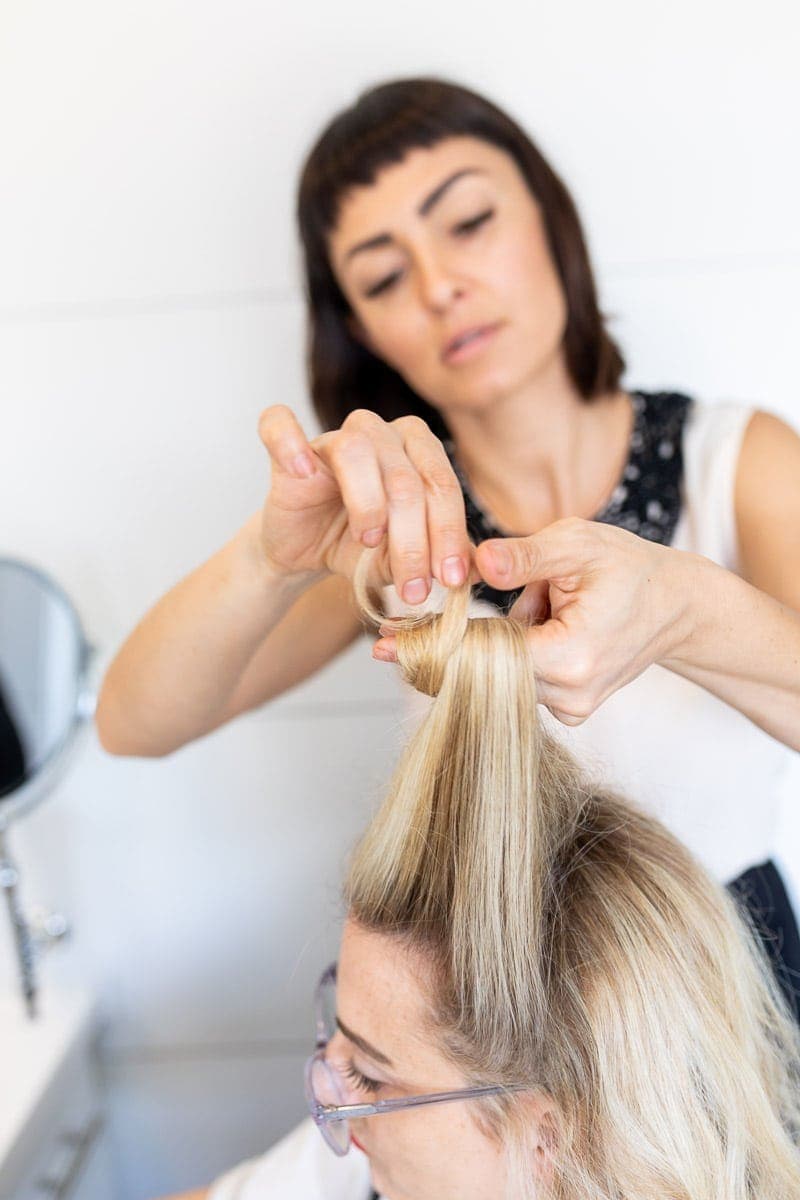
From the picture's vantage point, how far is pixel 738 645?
2.03ft

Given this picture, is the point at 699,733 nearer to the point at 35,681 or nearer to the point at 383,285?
the point at 383,285

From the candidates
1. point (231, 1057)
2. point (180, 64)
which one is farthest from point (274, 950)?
point (180, 64)

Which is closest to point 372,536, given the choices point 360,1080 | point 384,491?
point 384,491

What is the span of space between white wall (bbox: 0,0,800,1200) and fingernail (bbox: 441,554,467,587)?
536 millimetres

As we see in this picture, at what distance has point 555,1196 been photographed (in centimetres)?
59

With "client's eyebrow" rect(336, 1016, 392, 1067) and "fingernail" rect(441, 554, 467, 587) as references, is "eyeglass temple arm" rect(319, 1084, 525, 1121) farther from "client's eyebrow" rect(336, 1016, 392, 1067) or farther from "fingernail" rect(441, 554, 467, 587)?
"fingernail" rect(441, 554, 467, 587)

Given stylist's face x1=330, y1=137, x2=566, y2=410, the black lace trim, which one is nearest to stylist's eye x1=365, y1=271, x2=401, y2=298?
stylist's face x1=330, y1=137, x2=566, y2=410

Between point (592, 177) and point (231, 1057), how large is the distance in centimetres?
120

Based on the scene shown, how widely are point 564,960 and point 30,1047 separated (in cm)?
86

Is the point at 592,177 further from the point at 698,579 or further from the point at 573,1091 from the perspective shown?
the point at 573,1091

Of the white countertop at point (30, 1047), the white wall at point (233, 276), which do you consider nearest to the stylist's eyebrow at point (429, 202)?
the white wall at point (233, 276)

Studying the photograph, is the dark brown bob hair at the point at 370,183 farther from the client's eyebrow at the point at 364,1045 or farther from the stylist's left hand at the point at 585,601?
the client's eyebrow at the point at 364,1045

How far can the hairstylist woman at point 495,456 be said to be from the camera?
753 millimetres

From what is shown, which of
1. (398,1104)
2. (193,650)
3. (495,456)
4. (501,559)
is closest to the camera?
(501,559)
